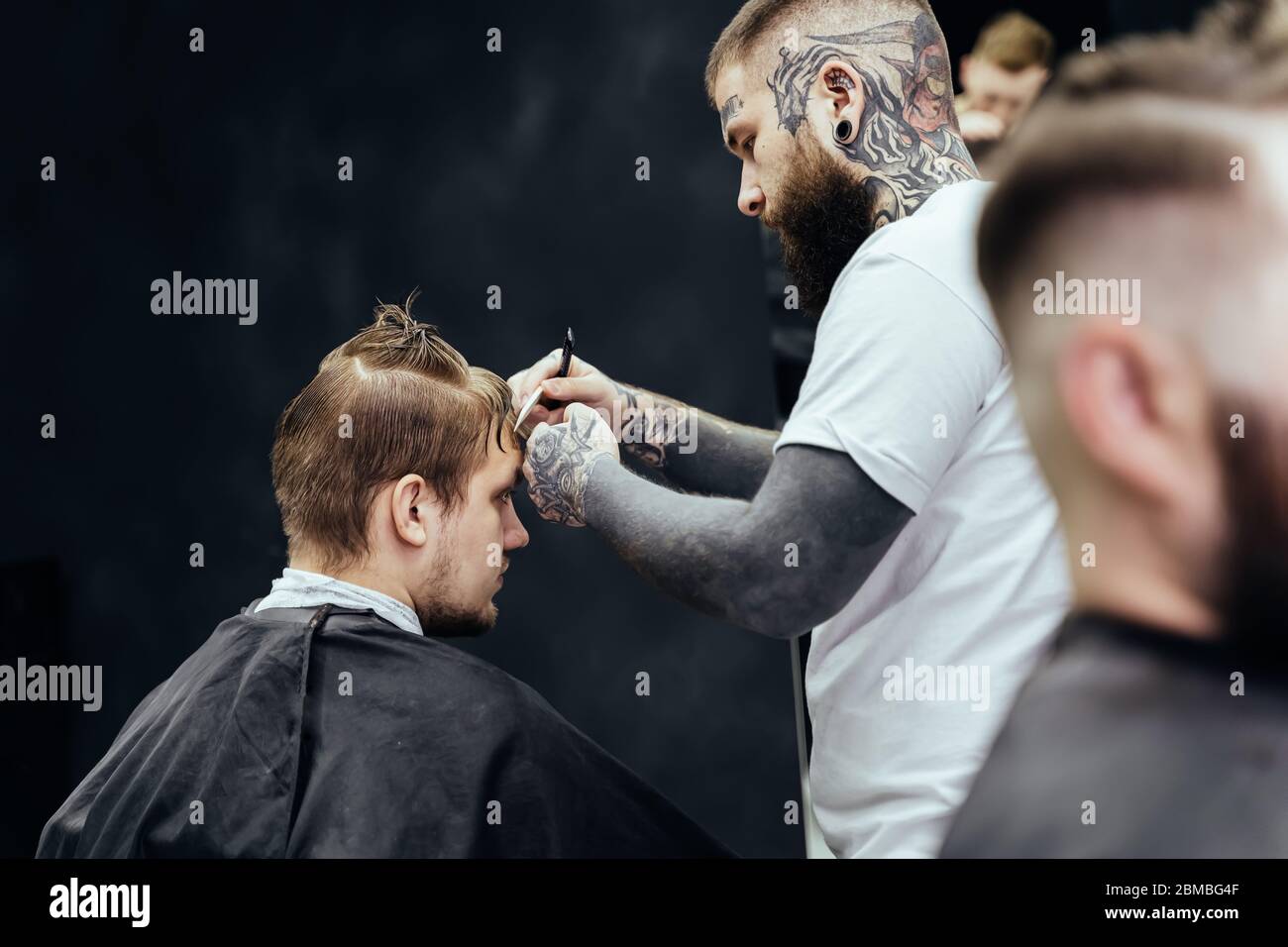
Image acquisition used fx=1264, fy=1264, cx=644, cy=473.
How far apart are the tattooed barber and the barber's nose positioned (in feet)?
0.29

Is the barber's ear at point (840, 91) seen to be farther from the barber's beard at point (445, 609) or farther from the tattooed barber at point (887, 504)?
the barber's beard at point (445, 609)

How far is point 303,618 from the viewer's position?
2.21 metres

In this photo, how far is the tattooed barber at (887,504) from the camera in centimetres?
169

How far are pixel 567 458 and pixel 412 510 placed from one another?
0.36 meters

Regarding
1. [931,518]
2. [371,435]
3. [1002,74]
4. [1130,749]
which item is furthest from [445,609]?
[1002,74]

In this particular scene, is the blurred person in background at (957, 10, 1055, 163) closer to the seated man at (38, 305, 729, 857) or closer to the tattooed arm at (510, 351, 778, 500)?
the tattooed arm at (510, 351, 778, 500)

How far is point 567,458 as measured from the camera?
209cm

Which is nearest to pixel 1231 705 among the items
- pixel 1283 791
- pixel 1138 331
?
pixel 1283 791

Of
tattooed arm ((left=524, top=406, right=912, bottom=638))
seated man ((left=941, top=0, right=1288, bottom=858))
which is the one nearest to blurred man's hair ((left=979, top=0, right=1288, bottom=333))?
seated man ((left=941, top=0, right=1288, bottom=858))

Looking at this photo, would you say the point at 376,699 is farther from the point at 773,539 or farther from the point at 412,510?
the point at 773,539

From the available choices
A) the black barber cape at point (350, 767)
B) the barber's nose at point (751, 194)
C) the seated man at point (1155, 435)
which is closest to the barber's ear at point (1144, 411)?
the seated man at point (1155, 435)

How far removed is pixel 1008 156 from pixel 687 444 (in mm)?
1603

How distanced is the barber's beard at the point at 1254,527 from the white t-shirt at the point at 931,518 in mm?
833
